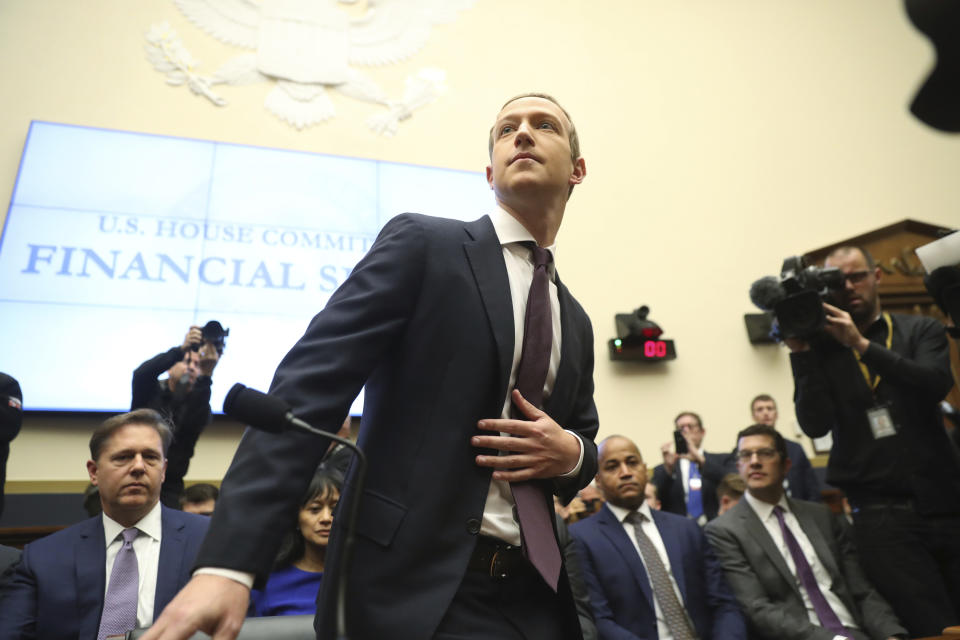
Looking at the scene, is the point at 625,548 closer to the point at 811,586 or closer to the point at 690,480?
the point at 811,586

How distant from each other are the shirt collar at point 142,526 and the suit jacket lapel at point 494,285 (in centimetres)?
169

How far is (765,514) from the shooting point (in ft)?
10.6

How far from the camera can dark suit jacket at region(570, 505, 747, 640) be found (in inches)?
112

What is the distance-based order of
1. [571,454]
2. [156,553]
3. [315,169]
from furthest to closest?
[315,169] < [156,553] < [571,454]

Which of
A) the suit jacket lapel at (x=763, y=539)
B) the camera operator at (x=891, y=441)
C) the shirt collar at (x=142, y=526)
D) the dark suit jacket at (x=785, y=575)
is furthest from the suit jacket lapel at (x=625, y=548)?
the shirt collar at (x=142, y=526)

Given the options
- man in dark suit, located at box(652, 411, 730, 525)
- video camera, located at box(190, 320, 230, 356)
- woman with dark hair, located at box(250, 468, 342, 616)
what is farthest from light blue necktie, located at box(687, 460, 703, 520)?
video camera, located at box(190, 320, 230, 356)

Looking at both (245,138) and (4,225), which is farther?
(245,138)

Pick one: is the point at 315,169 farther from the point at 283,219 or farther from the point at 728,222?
the point at 728,222

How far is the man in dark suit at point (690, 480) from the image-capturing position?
14.3ft

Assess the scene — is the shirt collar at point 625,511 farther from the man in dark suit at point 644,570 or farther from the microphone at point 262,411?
the microphone at point 262,411

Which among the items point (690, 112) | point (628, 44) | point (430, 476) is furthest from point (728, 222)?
point (430, 476)

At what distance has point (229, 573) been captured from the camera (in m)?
0.82

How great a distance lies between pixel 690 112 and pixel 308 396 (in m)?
6.08

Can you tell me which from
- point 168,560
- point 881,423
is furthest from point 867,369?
point 168,560
